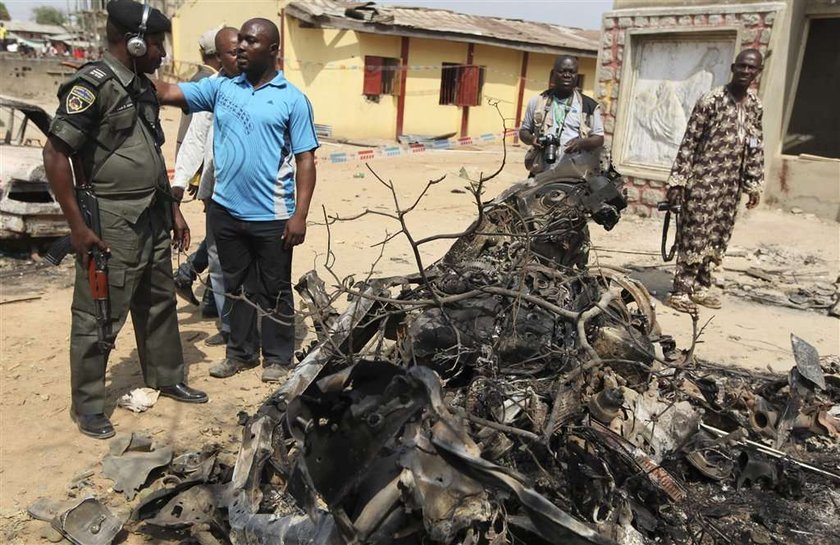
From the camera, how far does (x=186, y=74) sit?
21469 millimetres

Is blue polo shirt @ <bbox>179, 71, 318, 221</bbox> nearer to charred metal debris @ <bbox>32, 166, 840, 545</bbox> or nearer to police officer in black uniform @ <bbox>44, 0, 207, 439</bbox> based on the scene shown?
police officer in black uniform @ <bbox>44, 0, 207, 439</bbox>

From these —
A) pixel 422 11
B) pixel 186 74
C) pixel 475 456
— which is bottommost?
pixel 475 456

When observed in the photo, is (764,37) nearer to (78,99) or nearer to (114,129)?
(114,129)

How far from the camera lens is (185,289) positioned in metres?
5.59

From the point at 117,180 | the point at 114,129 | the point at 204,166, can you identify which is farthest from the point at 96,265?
the point at 204,166

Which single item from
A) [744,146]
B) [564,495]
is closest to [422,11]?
[744,146]

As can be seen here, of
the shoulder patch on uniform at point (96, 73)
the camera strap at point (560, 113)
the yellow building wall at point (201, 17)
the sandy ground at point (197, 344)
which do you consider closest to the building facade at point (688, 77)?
the sandy ground at point (197, 344)

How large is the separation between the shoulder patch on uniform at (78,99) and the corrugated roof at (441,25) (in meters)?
13.7

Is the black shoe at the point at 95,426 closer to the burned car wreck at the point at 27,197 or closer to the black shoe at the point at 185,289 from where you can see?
the black shoe at the point at 185,289

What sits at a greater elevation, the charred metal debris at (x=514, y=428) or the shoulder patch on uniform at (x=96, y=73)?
the shoulder patch on uniform at (x=96, y=73)

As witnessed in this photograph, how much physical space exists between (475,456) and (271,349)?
2793 millimetres

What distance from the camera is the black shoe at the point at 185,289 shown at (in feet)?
18.1

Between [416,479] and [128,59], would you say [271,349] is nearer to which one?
[128,59]

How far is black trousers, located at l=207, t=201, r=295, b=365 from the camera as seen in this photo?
402 centimetres
